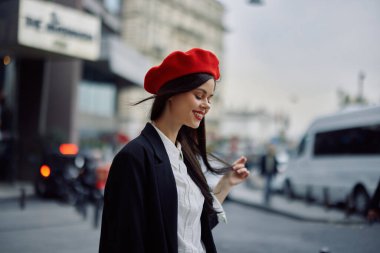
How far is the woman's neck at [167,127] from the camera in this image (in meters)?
2.21

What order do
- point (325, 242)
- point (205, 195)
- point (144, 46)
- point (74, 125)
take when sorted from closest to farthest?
point (205, 195), point (325, 242), point (74, 125), point (144, 46)

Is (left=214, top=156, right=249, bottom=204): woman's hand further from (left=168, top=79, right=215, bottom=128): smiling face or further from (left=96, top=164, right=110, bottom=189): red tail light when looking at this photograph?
(left=96, top=164, right=110, bottom=189): red tail light

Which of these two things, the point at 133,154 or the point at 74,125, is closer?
the point at 133,154

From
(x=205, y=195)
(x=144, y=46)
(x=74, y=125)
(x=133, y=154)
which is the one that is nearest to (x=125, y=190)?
(x=133, y=154)

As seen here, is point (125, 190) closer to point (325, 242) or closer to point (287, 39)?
point (325, 242)

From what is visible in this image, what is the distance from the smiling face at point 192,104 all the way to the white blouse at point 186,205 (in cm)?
12

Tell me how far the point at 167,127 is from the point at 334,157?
11.1 metres

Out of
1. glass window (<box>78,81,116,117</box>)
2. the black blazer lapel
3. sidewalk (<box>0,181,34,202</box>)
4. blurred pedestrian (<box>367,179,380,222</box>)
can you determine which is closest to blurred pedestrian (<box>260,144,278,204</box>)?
sidewalk (<box>0,181,34,202</box>)

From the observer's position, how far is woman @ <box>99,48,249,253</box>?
1.87 metres

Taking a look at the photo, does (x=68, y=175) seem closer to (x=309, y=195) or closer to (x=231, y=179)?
(x=309, y=195)

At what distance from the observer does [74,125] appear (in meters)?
17.4

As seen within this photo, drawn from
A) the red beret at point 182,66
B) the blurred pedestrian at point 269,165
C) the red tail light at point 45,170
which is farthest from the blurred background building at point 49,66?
the blurred pedestrian at point 269,165

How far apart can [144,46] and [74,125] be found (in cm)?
2876

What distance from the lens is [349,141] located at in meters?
11.6
